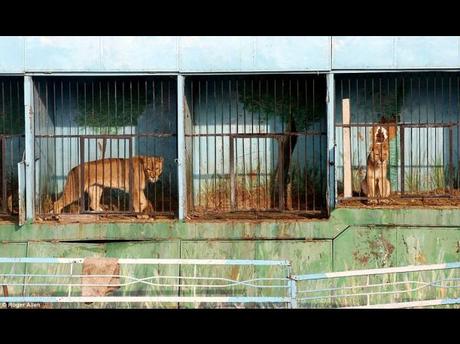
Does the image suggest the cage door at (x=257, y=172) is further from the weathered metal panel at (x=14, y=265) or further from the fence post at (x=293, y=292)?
the fence post at (x=293, y=292)

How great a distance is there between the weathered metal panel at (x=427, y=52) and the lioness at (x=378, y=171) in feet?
4.95

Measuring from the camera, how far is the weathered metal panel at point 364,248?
14211 millimetres

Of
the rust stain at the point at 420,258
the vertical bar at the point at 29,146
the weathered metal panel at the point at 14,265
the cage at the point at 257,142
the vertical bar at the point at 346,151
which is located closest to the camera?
the rust stain at the point at 420,258

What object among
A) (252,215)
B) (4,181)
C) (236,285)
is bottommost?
(236,285)

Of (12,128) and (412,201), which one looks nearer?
(412,201)

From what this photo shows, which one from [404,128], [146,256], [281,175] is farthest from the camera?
[404,128]

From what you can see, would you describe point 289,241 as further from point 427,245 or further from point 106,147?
point 106,147

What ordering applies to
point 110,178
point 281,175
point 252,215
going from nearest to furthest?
point 252,215 < point 281,175 < point 110,178

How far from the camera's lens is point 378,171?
1527cm

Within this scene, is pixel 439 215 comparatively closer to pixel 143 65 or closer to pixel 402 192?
pixel 402 192

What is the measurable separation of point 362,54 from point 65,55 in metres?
4.35

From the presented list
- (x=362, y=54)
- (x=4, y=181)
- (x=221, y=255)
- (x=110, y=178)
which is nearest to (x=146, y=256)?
(x=221, y=255)

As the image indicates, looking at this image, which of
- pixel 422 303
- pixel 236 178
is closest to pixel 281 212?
pixel 236 178

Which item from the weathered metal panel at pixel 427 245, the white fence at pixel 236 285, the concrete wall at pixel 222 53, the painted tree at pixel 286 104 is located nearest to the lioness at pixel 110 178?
the white fence at pixel 236 285
